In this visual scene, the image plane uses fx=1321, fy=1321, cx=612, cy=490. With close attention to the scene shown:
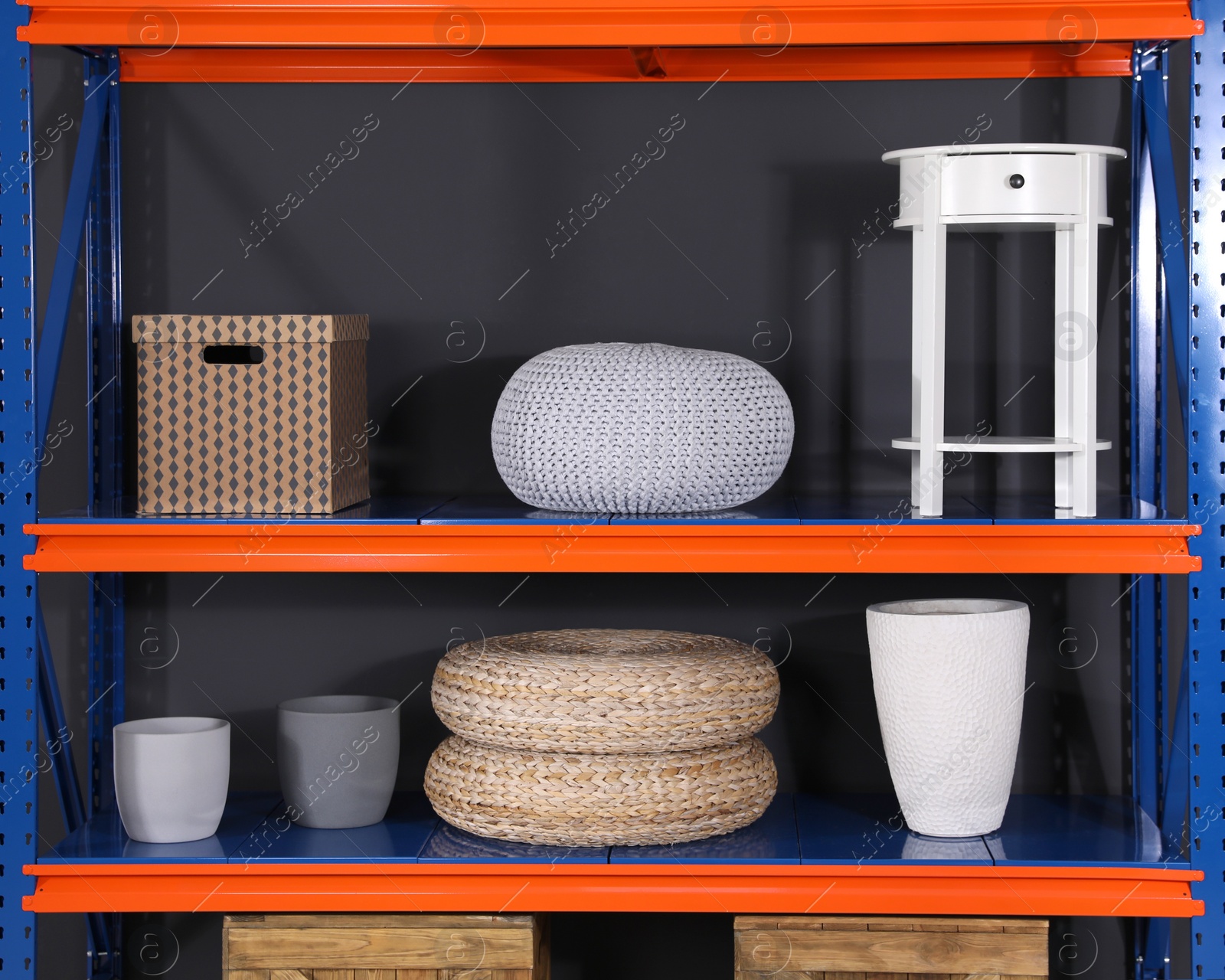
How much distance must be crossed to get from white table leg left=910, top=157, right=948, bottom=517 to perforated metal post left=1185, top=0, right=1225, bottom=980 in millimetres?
269

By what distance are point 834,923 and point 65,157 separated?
4.75ft

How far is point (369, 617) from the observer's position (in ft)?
6.13

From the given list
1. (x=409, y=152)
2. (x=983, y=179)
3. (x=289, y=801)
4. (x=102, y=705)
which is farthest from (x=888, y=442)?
(x=102, y=705)

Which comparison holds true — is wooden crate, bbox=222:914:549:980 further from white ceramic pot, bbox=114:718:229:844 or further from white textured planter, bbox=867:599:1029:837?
white textured planter, bbox=867:599:1029:837

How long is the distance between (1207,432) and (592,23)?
2.70 ft

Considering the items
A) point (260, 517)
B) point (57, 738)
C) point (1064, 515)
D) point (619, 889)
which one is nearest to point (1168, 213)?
point (1064, 515)

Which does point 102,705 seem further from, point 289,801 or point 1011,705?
point 1011,705

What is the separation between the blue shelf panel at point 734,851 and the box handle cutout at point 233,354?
748 millimetres

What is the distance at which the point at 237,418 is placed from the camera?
1.59 m

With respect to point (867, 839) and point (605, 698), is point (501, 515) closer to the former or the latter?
point (605, 698)

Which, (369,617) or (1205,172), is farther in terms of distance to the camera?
(369,617)

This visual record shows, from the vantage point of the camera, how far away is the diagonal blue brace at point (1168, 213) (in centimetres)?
149

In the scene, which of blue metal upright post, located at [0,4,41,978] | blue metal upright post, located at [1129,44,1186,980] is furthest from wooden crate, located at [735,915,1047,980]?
blue metal upright post, located at [0,4,41,978]

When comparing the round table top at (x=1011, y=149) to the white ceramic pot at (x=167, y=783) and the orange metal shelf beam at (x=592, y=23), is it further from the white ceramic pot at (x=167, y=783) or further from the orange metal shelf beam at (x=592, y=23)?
the white ceramic pot at (x=167, y=783)
